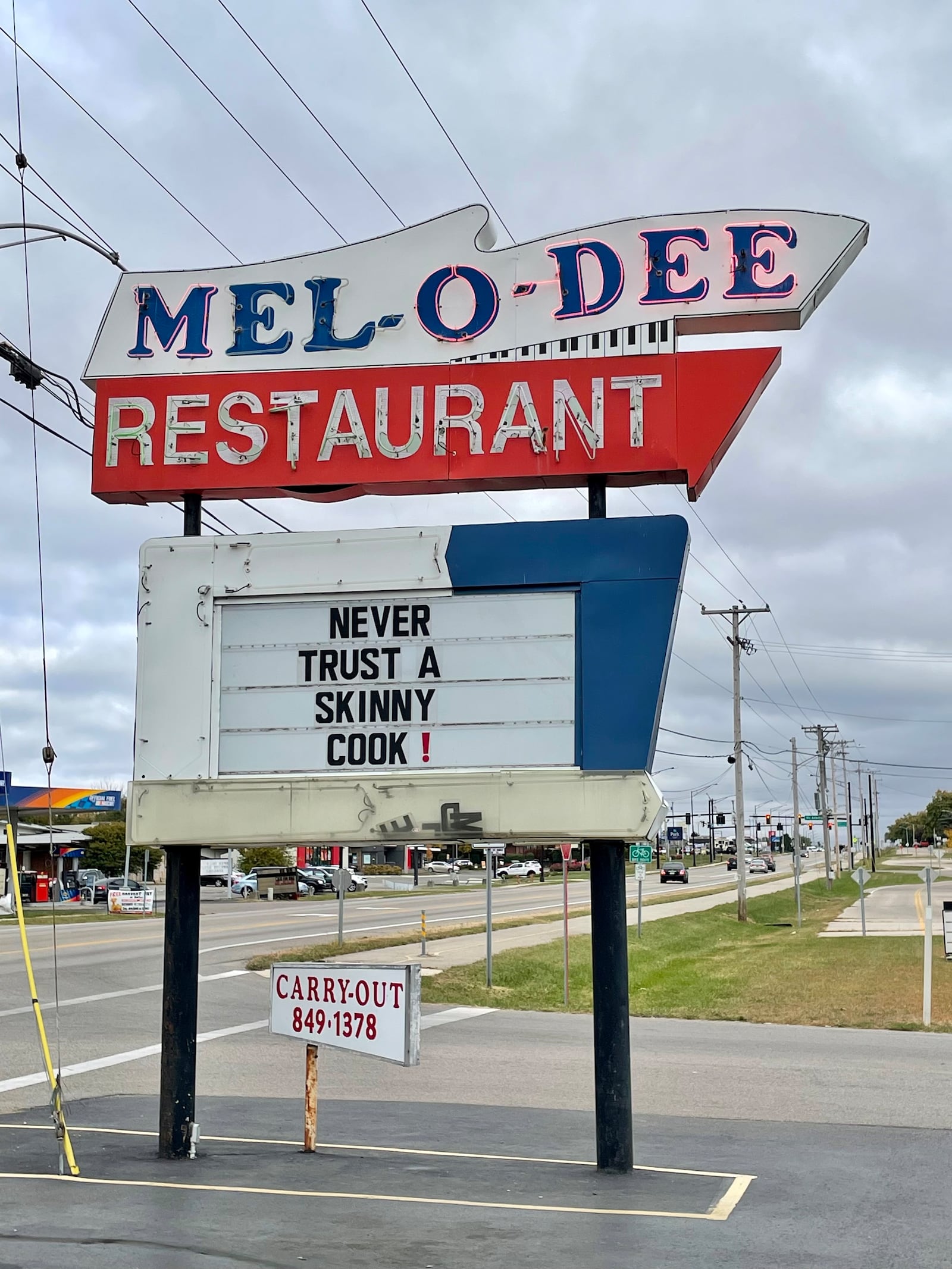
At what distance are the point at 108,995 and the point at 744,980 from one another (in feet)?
39.5

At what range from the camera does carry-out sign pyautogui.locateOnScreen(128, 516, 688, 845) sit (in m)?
8.14

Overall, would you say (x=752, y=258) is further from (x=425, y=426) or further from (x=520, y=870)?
(x=520, y=870)

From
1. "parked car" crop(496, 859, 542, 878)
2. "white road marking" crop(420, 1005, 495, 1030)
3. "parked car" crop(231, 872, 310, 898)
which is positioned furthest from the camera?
"parked car" crop(496, 859, 542, 878)

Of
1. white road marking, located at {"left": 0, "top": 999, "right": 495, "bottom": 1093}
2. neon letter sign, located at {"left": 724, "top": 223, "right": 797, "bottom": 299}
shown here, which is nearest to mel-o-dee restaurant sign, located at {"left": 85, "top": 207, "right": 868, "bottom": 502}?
neon letter sign, located at {"left": 724, "top": 223, "right": 797, "bottom": 299}

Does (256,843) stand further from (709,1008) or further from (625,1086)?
(709,1008)

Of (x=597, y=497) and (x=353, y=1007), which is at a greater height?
(x=597, y=497)

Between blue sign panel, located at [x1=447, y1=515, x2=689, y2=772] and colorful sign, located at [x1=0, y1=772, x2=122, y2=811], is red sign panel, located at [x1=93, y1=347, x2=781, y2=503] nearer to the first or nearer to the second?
blue sign panel, located at [x1=447, y1=515, x2=689, y2=772]

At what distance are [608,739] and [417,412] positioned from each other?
2.60m

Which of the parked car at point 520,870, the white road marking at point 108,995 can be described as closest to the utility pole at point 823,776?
the parked car at point 520,870

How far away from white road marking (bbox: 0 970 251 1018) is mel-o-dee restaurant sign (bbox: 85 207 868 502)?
11774 millimetres

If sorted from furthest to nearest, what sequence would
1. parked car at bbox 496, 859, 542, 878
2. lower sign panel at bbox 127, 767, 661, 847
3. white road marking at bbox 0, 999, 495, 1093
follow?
parked car at bbox 496, 859, 542, 878, white road marking at bbox 0, 999, 495, 1093, lower sign panel at bbox 127, 767, 661, 847

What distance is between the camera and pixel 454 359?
28.9 ft

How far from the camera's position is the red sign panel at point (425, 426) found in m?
8.42

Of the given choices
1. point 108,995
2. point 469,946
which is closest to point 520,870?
point 469,946
